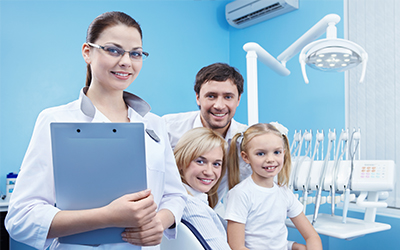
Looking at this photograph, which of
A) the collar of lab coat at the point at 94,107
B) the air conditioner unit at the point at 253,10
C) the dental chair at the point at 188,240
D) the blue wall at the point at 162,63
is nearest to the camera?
the collar of lab coat at the point at 94,107

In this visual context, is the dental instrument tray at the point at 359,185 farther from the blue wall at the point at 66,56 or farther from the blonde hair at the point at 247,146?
the blue wall at the point at 66,56

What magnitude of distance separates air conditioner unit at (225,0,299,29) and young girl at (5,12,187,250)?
7.95 ft

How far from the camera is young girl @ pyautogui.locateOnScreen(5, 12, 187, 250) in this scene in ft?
2.38

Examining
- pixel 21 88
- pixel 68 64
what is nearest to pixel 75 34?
pixel 68 64

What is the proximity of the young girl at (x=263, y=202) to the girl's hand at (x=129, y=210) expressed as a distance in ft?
2.57

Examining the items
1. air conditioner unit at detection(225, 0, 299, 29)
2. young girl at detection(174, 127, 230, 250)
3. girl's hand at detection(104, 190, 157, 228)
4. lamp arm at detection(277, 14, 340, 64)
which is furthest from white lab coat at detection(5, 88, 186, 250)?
air conditioner unit at detection(225, 0, 299, 29)

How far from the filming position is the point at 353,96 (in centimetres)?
257

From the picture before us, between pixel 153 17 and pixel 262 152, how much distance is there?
7.21ft

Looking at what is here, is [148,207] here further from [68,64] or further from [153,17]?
[153,17]

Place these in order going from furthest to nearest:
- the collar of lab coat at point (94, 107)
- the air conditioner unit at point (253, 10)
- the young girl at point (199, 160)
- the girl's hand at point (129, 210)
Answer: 1. the air conditioner unit at point (253, 10)
2. the young girl at point (199, 160)
3. the collar of lab coat at point (94, 107)
4. the girl's hand at point (129, 210)

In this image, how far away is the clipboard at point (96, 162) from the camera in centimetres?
72

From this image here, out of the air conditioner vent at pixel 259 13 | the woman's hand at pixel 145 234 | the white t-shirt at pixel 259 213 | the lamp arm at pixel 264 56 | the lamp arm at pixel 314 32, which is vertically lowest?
→ the white t-shirt at pixel 259 213

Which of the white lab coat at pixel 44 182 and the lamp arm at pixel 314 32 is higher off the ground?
the lamp arm at pixel 314 32

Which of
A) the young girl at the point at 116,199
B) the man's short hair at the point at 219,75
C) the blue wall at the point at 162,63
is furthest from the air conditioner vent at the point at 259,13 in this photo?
the young girl at the point at 116,199
